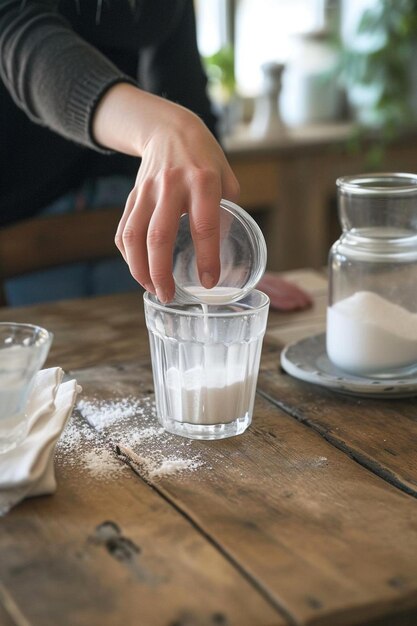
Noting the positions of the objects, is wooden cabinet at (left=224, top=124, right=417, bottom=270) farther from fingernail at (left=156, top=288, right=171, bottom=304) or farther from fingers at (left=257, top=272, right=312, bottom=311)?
fingernail at (left=156, top=288, right=171, bottom=304)

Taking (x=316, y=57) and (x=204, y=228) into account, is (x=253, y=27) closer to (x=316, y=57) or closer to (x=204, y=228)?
(x=316, y=57)

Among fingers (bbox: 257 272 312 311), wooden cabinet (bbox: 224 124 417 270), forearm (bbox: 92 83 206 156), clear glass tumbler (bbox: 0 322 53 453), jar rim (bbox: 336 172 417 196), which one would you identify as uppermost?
forearm (bbox: 92 83 206 156)

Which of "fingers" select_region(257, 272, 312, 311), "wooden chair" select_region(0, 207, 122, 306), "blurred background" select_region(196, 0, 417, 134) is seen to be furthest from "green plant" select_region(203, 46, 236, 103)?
"fingers" select_region(257, 272, 312, 311)

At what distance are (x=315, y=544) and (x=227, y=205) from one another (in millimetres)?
378

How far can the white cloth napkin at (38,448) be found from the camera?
73 centimetres

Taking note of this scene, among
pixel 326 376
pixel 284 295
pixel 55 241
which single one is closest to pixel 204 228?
pixel 326 376

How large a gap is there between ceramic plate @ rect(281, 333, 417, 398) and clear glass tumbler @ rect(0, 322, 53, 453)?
341 mm

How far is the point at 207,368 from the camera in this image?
88cm

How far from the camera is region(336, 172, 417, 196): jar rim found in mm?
989

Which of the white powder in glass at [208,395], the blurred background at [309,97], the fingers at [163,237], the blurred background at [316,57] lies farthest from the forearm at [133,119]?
the blurred background at [316,57]

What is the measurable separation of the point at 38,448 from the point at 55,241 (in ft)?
2.86

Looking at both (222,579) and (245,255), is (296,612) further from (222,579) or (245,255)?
(245,255)

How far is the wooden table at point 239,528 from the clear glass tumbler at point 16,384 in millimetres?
54

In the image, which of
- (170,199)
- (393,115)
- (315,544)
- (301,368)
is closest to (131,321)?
(301,368)
